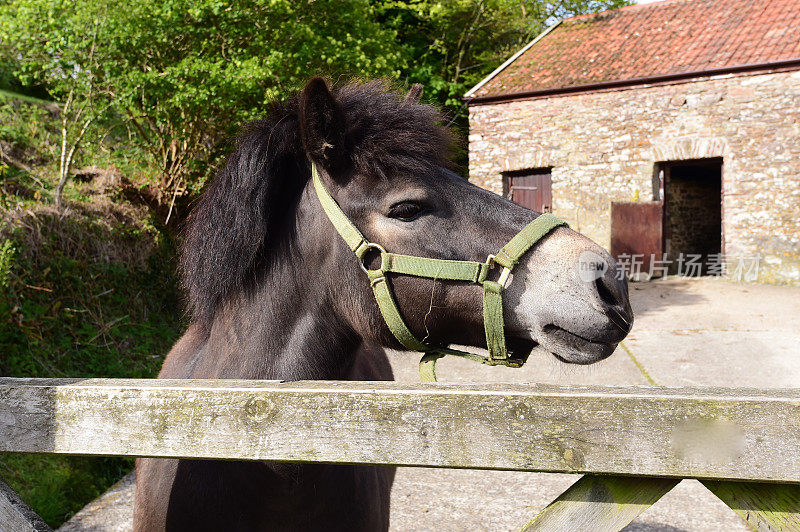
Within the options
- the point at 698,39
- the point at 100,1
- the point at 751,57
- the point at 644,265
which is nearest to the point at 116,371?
the point at 100,1

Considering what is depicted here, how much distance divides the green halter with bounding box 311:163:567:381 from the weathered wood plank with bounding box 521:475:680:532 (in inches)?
25.6

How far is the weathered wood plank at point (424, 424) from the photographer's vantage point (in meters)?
1.00

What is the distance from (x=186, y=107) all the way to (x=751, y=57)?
11.8 meters

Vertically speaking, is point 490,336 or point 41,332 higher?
point 490,336

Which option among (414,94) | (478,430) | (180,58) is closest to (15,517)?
(478,430)

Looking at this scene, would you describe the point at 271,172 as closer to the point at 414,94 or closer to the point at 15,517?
the point at 414,94

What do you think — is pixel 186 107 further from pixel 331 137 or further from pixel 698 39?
pixel 698 39

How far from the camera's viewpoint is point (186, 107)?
8375mm

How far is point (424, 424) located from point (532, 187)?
49.8 ft

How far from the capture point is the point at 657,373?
7.05 metres

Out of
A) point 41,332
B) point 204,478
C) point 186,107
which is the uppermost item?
point 186,107

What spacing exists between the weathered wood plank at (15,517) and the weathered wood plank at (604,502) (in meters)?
1.06

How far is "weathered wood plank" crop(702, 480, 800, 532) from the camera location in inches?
40.1

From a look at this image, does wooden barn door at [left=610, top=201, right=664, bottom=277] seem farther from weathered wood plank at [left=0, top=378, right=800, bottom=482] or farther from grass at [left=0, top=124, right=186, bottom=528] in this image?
weathered wood plank at [left=0, top=378, right=800, bottom=482]
